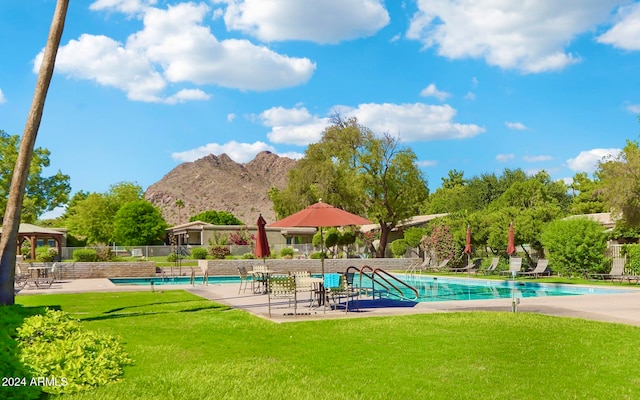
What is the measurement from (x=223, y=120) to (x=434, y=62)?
22.3 m

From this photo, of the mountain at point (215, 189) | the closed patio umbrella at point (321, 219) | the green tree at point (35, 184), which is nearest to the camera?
the closed patio umbrella at point (321, 219)

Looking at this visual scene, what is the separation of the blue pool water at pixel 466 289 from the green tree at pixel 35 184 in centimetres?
3238

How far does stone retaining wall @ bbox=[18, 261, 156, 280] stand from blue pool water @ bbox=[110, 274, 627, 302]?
76cm

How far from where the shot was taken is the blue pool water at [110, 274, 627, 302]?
Result: 18.3 metres

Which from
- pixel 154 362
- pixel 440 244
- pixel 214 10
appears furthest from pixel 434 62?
pixel 154 362

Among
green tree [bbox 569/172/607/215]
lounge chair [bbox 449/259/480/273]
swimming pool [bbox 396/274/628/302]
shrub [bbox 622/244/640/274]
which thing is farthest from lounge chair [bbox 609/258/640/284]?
green tree [bbox 569/172/607/215]

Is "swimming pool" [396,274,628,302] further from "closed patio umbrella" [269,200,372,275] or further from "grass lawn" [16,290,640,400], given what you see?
"grass lawn" [16,290,640,400]

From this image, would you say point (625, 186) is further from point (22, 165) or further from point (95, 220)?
point (95, 220)

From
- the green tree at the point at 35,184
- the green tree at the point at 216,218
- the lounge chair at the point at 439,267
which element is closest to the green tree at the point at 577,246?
the lounge chair at the point at 439,267

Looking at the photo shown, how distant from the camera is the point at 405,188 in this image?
3875 cm

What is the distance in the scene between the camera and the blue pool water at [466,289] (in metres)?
18.3

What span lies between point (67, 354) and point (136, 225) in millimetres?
46969

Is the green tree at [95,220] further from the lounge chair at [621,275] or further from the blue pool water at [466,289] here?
the lounge chair at [621,275]

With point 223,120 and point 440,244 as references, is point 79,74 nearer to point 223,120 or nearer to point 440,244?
point 440,244
